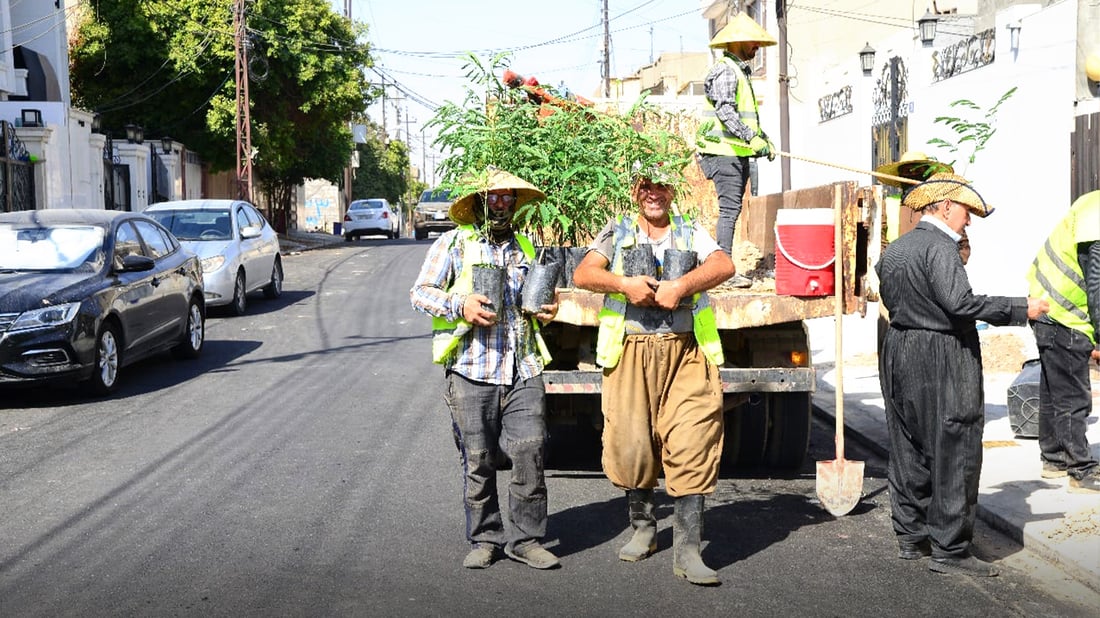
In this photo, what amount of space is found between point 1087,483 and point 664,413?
116 inches

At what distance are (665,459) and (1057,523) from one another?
2.20 meters

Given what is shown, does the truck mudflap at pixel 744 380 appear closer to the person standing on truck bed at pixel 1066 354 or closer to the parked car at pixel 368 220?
the person standing on truck bed at pixel 1066 354

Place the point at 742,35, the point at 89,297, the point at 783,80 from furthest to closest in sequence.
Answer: the point at 783,80
the point at 89,297
the point at 742,35

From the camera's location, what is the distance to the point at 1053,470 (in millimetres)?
7488

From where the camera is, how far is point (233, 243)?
17.3 metres

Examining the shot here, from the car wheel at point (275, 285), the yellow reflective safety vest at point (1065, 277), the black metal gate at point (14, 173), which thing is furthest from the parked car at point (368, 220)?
the yellow reflective safety vest at point (1065, 277)

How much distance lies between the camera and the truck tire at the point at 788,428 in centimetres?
767

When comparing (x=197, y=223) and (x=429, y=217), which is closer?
(x=197, y=223)

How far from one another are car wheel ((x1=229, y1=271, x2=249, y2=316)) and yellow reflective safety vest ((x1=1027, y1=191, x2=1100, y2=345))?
12.0 m

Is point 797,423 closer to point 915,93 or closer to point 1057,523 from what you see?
point 1057,523

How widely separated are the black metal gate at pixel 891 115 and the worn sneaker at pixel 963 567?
15050mm

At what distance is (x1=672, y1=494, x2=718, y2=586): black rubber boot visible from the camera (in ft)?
18.4

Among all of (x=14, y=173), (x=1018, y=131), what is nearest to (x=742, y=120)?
(x=1018, y=131)

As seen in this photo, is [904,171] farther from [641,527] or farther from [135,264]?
[135,264]
